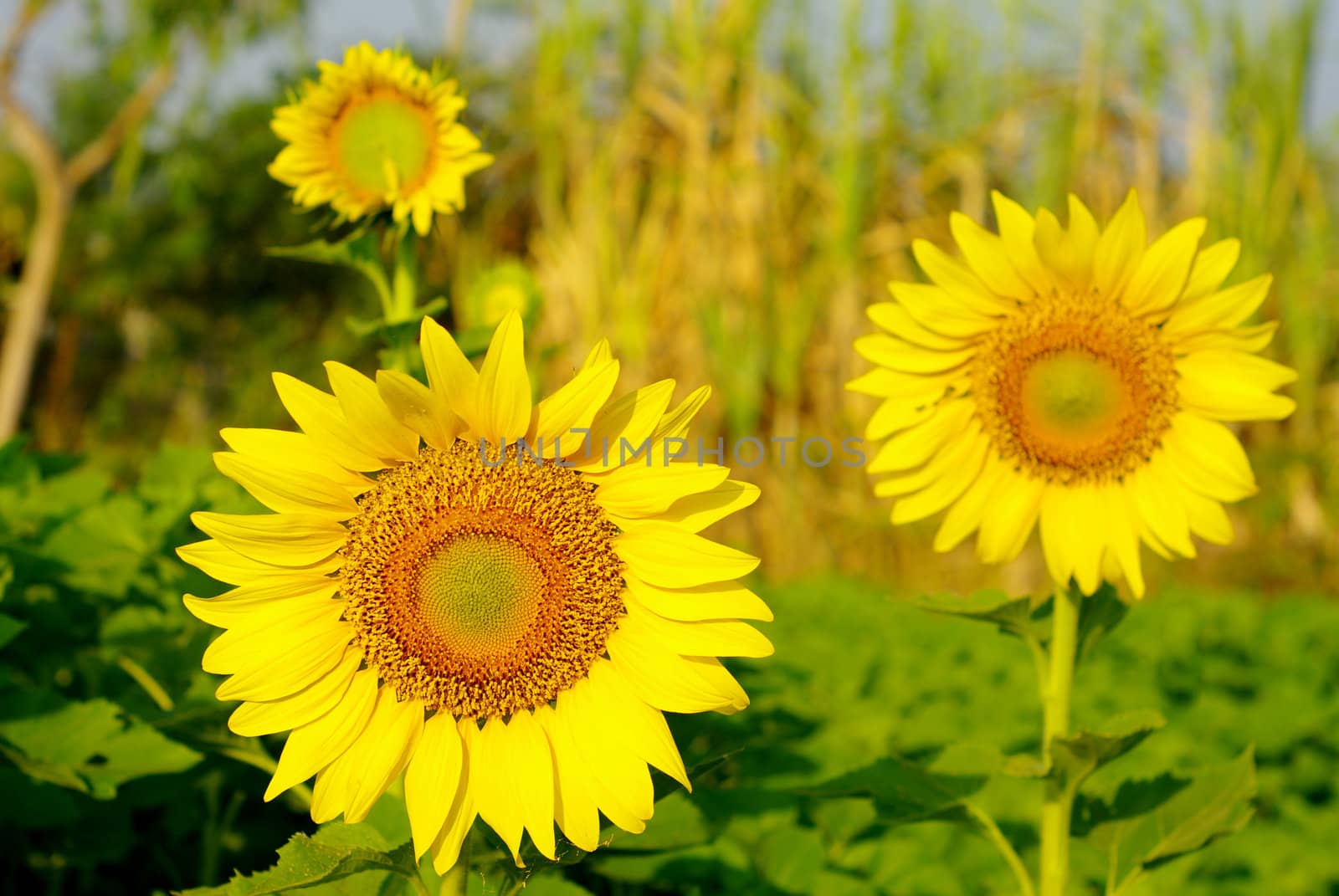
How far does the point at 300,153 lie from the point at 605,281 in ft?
15.6

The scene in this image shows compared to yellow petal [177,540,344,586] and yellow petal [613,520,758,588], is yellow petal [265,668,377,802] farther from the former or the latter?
yellow petal [613,520,758,588]

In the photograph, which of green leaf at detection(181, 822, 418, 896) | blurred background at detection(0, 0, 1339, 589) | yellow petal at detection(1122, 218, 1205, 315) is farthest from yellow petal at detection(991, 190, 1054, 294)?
blurred background at detection(0, 0, 1339, 589)

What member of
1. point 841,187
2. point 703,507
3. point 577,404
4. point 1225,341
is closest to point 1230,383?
point 1225,341

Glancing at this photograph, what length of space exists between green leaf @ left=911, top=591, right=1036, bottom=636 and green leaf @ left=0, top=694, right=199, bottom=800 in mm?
908

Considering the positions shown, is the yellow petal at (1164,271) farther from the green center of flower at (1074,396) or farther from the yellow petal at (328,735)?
the yellow petal at (328,735)

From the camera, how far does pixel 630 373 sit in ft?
21.8

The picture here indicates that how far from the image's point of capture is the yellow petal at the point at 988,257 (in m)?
1.51

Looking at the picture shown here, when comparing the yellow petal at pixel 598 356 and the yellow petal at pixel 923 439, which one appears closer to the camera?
the yellow petal at pixel 598 356

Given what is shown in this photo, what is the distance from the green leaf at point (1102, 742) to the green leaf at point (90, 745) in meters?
1.03

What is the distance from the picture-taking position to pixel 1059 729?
1479 millimetres

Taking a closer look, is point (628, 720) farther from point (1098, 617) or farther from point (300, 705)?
point (1098, 617)

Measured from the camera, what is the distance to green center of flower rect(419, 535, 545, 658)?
1.18 meters

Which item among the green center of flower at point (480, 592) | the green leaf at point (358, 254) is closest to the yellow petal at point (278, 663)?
the green center of flower at point (480, 592)

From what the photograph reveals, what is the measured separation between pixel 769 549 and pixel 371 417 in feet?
19.1
